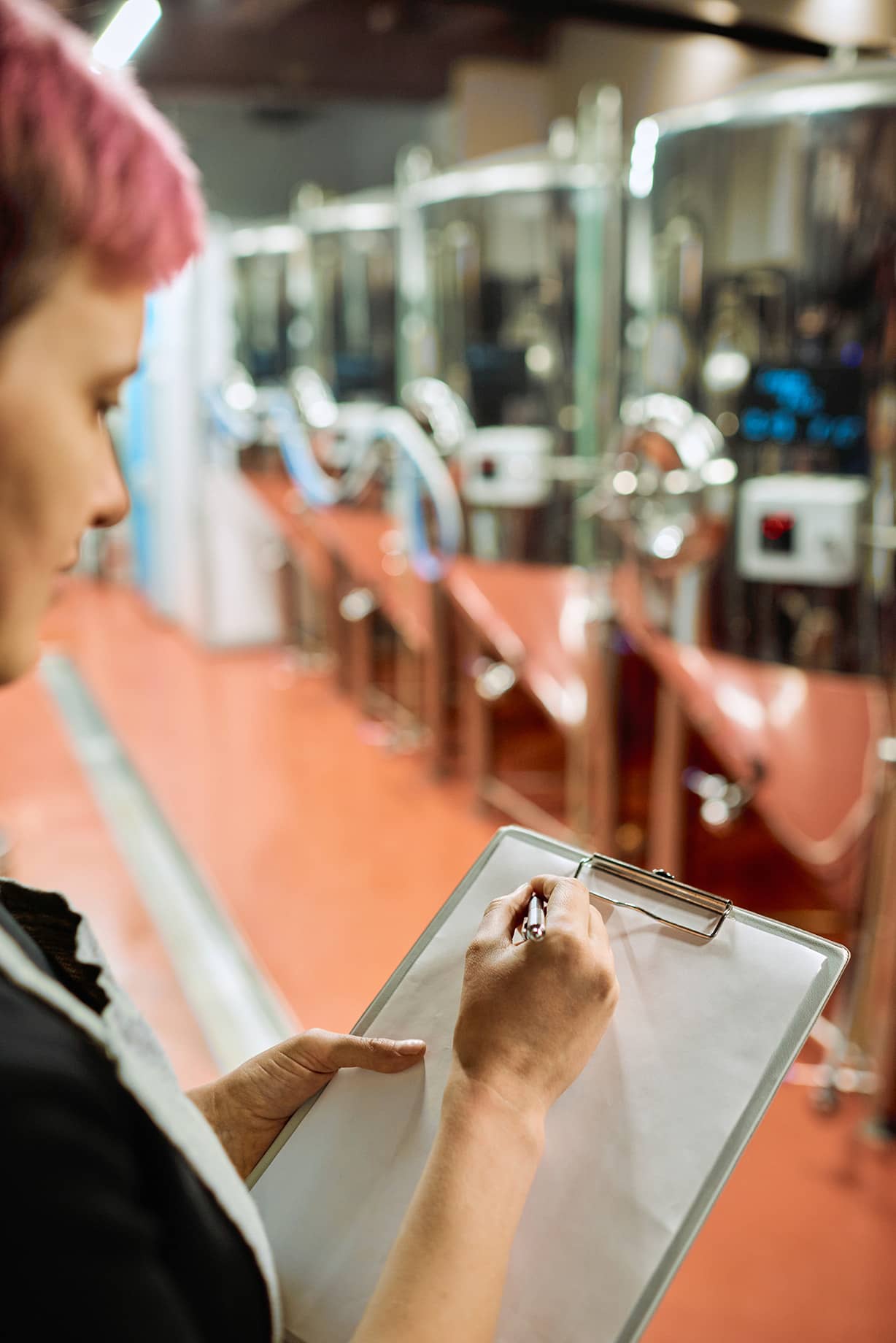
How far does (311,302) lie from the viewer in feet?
13.6

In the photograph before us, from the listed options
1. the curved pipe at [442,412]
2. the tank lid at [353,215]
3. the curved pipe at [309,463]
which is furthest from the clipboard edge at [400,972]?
the tank lid at [353,215]

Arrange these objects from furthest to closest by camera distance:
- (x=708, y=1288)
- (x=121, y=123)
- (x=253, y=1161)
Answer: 1. (x=708, y=1288)
2. (x=253, y=1161)
3. (x=121, y=123)

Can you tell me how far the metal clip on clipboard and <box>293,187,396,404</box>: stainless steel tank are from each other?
310 centimetres

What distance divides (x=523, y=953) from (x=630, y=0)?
1.26m

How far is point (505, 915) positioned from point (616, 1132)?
0.14m

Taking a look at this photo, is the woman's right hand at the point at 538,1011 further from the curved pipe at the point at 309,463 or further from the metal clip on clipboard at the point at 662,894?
the curved pipe at the point at 309,463

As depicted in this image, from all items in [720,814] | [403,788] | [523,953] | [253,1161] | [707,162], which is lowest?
[403,788]

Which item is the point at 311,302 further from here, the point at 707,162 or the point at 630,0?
the point at 630,0

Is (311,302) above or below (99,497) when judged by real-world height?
above

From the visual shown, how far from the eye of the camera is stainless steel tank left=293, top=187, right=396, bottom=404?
3.68 metres

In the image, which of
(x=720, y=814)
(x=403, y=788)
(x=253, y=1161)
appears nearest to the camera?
(x=253, y=1161)

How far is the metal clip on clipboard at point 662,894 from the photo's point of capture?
2.30ft

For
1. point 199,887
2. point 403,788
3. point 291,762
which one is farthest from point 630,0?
point 291,762

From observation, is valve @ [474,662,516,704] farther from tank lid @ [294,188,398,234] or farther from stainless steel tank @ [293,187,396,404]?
tank lid @ [294,188,398,234]
